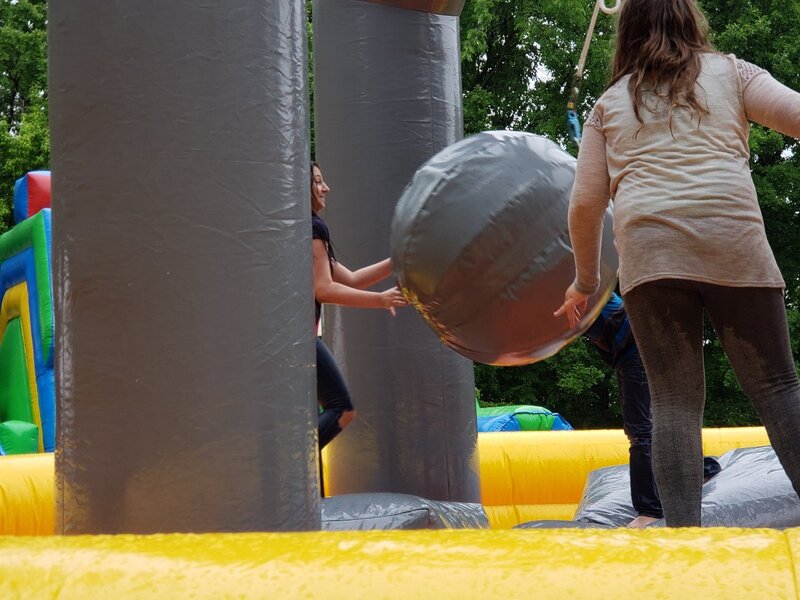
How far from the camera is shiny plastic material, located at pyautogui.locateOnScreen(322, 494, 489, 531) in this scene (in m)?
3.31

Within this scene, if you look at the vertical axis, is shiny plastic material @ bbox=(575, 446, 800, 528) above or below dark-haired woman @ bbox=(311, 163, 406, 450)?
below

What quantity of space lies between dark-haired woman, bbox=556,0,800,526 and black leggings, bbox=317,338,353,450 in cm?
153

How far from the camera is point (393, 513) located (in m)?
3.38

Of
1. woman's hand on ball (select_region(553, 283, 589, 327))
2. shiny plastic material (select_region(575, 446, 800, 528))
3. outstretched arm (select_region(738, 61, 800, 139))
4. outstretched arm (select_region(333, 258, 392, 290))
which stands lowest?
shiny plastic material (select_region(575, 446, 800, 528))

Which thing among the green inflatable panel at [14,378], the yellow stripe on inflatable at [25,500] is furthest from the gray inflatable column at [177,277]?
the green inflatable panel at [14,378]

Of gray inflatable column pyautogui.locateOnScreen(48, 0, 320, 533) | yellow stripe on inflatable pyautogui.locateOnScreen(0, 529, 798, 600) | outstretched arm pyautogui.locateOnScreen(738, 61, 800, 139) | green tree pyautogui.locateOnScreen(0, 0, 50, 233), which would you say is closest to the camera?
yellow stripe on inflatable pyautogui.locateOnScreen(0, 529, 798, 600)

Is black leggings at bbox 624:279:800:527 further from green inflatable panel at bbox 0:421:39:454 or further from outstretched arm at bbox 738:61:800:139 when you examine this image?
green inflatable panel at bbox 0:421:39:454

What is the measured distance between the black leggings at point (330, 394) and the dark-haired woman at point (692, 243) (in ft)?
5.01

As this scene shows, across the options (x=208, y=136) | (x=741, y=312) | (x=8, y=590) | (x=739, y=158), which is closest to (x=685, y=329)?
(x=741, y=312)

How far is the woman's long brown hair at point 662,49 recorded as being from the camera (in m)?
2.37

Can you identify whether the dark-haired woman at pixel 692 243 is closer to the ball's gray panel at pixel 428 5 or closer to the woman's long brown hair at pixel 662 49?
the woman's long brown hair at pixel 662 49

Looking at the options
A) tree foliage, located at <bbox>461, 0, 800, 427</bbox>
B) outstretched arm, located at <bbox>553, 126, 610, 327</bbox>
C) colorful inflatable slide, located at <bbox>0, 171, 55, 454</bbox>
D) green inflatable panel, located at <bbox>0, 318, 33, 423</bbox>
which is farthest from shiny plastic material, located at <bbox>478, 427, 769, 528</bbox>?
tree foliage, located at <bbox>461, 0, 800, 427</bbox>

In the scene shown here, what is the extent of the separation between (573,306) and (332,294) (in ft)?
3.45

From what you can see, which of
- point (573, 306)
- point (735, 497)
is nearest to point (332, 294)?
point (573, 306)
